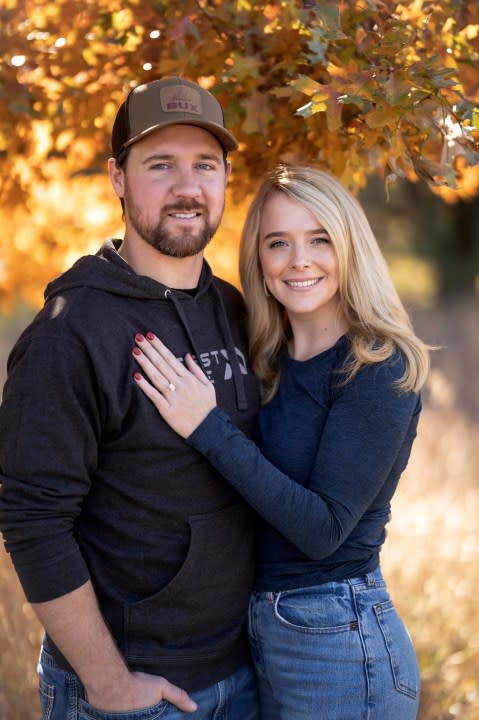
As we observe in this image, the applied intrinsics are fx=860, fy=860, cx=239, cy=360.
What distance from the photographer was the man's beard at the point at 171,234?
272 centimetres

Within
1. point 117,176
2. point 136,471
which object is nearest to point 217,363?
point 136,471

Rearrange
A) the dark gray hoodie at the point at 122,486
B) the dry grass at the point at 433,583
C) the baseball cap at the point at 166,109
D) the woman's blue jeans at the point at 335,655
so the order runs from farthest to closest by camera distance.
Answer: the dry grass at the point at 433,583
the baseball cap at the point at 166,109
the woman's blue jeans at the point at 335,655
the dark gray hoodie at the point at 122,486

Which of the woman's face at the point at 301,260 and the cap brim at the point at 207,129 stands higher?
the cap brim at the point at 207,129

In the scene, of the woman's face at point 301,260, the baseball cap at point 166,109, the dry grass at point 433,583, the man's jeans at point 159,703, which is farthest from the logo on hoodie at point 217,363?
the dry grass at point 433,583

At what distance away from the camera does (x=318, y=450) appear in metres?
2.69

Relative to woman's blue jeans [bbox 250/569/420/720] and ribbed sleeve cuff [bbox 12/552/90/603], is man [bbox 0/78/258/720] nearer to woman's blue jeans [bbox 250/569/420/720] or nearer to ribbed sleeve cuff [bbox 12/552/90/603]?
ribbed sleeve cuff [bbox 12/552/90/603]

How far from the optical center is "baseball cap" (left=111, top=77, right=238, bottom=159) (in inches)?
106

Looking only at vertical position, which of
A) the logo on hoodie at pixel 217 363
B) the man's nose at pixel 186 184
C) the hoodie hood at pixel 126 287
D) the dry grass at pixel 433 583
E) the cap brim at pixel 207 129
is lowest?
the dry grass at pixel 433 583

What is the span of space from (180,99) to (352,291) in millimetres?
848

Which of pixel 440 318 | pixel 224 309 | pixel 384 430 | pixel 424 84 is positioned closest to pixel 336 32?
pixel 424 84

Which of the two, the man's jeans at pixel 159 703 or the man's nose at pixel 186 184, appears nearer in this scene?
the man's jeans at pixel 159 703

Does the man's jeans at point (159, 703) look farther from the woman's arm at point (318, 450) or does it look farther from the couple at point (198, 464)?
the woman's arm at point (318, 450)

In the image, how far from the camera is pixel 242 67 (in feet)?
9.50

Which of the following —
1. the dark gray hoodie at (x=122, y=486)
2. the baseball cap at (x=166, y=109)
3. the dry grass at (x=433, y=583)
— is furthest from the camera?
the dry grass at (x=433, y=583)
